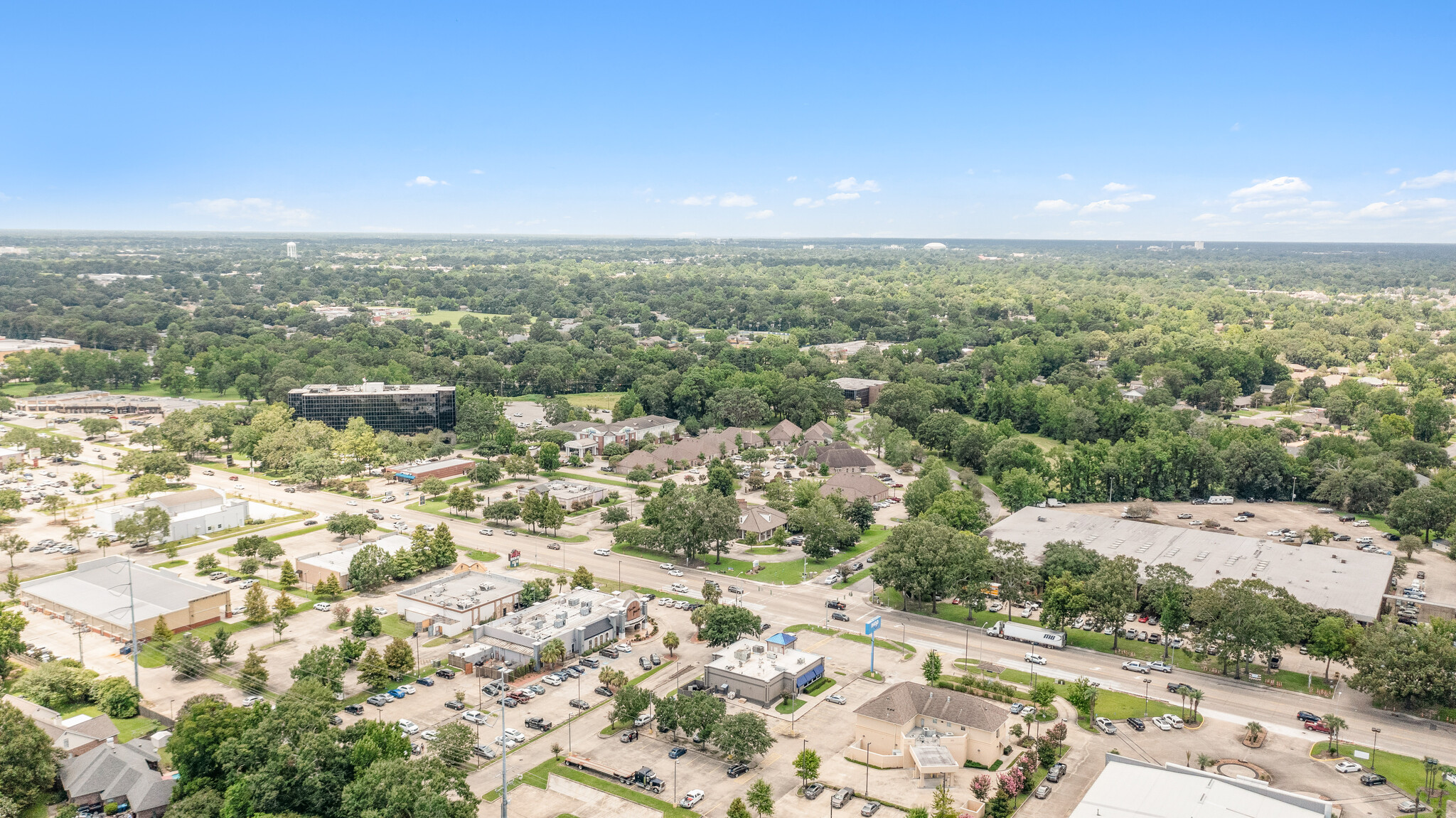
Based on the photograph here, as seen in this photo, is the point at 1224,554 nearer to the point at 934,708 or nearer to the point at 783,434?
the point at 934,708

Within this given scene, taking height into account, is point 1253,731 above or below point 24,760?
below

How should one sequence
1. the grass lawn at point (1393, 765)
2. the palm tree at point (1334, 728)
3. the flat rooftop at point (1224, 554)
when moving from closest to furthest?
the grass lawn at point (1393, 765), the palm tree at point (1334, 728), the flat rooftop at point (1224, 554)

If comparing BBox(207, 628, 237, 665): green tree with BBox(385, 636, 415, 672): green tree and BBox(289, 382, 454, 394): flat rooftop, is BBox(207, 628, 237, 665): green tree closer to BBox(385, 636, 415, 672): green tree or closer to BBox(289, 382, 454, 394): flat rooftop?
BBox(385, 636, 415, 672): green tree

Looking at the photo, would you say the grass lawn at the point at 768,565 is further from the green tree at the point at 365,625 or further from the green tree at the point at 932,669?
the green tree at the point at 365,625

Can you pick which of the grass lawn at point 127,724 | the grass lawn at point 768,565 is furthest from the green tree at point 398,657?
the grass lawn at point 768,565

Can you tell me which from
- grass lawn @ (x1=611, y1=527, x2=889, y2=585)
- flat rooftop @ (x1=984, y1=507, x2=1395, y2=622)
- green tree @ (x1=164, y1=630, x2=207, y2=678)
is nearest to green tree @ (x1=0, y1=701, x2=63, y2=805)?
green tree @ (x1=164, y1=630, x2=207, y2=678)

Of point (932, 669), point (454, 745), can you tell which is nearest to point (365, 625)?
point (454, 745)

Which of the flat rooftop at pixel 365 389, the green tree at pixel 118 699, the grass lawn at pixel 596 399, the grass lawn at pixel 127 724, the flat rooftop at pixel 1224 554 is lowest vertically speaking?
the grass lawn at pixel 127 724
